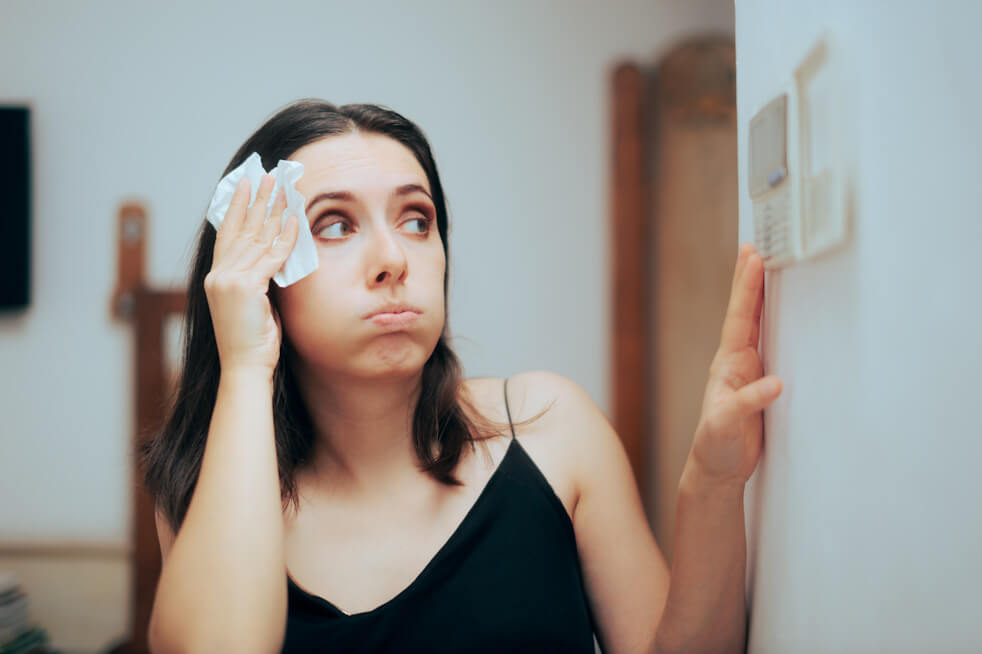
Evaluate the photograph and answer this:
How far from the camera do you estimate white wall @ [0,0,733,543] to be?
202 cm

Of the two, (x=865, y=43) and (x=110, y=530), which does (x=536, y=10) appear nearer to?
(x=865, y=43)

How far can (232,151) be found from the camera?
2057 millimetres

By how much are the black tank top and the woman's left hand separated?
1.05ft

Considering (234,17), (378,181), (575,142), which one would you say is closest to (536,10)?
(575,142)

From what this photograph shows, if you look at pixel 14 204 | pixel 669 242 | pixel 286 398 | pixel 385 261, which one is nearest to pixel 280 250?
pixel 385 261

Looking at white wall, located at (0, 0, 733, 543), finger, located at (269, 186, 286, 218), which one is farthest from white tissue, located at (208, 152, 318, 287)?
white wall, located at (0, 0, 733, 543)

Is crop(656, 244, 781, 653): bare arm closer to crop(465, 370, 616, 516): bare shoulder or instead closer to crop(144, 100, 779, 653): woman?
crop(144, 100, 779, 653): woman

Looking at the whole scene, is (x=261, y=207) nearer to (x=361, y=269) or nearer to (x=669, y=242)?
(x=361, y=269)

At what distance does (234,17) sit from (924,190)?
2.12 metres

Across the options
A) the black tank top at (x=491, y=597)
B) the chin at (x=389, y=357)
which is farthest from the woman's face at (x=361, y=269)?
the black tank top at (x=491, y=597)

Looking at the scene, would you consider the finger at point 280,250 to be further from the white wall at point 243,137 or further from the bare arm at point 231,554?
the white wall at point 243,137

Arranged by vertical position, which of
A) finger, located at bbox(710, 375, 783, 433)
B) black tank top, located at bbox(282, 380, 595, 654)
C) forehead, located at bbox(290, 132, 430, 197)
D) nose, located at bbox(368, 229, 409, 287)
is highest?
forehead, located at bbox(290, 132, 430, 197)

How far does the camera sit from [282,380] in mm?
958

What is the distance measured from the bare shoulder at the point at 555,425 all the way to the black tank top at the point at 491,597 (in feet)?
0.07
